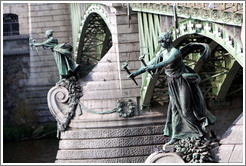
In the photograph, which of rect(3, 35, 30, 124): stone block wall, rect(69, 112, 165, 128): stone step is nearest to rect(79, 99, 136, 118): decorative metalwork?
rect(69, 112, 165, 128): stone step

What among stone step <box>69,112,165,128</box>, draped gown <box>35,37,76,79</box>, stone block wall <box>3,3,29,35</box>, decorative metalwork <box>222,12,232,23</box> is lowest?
stone step <box>69,112,165,128</box>

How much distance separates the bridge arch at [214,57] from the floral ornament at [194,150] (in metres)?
3.77

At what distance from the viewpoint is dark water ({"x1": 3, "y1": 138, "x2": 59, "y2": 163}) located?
41312 millimetres

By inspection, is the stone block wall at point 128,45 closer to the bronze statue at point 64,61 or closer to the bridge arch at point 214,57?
the bridge arch at point 214,57

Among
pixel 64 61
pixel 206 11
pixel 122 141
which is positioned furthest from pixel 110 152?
pixel 206 11

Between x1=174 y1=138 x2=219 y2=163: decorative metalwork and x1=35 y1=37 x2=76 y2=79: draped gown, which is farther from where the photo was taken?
x1=35 y1=37 x2=76 y2=79: draped gown

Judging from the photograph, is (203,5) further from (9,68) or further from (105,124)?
(9,68)

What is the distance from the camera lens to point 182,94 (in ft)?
67.3

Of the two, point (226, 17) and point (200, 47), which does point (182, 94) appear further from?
point (226, 17)

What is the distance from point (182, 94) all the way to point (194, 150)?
1.23 m

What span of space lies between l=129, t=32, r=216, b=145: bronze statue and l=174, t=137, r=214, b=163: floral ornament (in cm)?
18

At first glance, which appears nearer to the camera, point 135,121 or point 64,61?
point 135,121

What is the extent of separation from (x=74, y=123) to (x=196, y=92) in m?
13.5

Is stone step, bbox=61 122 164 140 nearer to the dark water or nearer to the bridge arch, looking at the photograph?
the bridge arch
